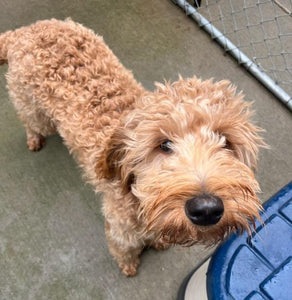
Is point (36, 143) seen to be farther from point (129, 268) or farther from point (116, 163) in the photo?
point (116, 163)

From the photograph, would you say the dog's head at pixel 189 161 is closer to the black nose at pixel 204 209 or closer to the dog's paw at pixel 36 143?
the black nose at pixel 204 209

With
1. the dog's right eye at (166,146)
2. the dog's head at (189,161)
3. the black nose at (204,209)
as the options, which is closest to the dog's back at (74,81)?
the dog's head at (189,161)

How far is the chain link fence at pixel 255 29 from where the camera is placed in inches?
166

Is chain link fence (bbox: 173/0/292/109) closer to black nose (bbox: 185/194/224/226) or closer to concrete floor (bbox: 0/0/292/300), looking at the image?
concrete floor (bbox: 0/0/292/300)

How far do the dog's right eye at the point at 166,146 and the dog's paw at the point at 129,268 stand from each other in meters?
1.38

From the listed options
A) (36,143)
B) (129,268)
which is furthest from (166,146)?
(36,143)

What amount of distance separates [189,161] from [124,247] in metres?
1.16

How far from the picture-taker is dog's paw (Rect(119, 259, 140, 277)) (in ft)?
9.68

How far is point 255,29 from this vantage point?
14.7 ft

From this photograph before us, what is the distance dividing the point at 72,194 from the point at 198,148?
1855 mm

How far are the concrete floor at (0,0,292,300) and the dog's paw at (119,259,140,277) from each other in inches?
3.2

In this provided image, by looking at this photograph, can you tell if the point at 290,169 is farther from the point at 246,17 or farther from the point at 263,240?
the point at 246,17

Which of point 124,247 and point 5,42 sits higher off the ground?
point 5,42

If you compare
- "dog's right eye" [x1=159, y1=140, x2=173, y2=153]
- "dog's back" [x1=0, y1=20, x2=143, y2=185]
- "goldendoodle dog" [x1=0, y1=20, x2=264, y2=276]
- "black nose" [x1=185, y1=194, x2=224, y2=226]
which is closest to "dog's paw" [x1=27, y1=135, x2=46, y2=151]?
"goldendoodle dog" [x1=0, y1=20, x2=264, y2=276]
